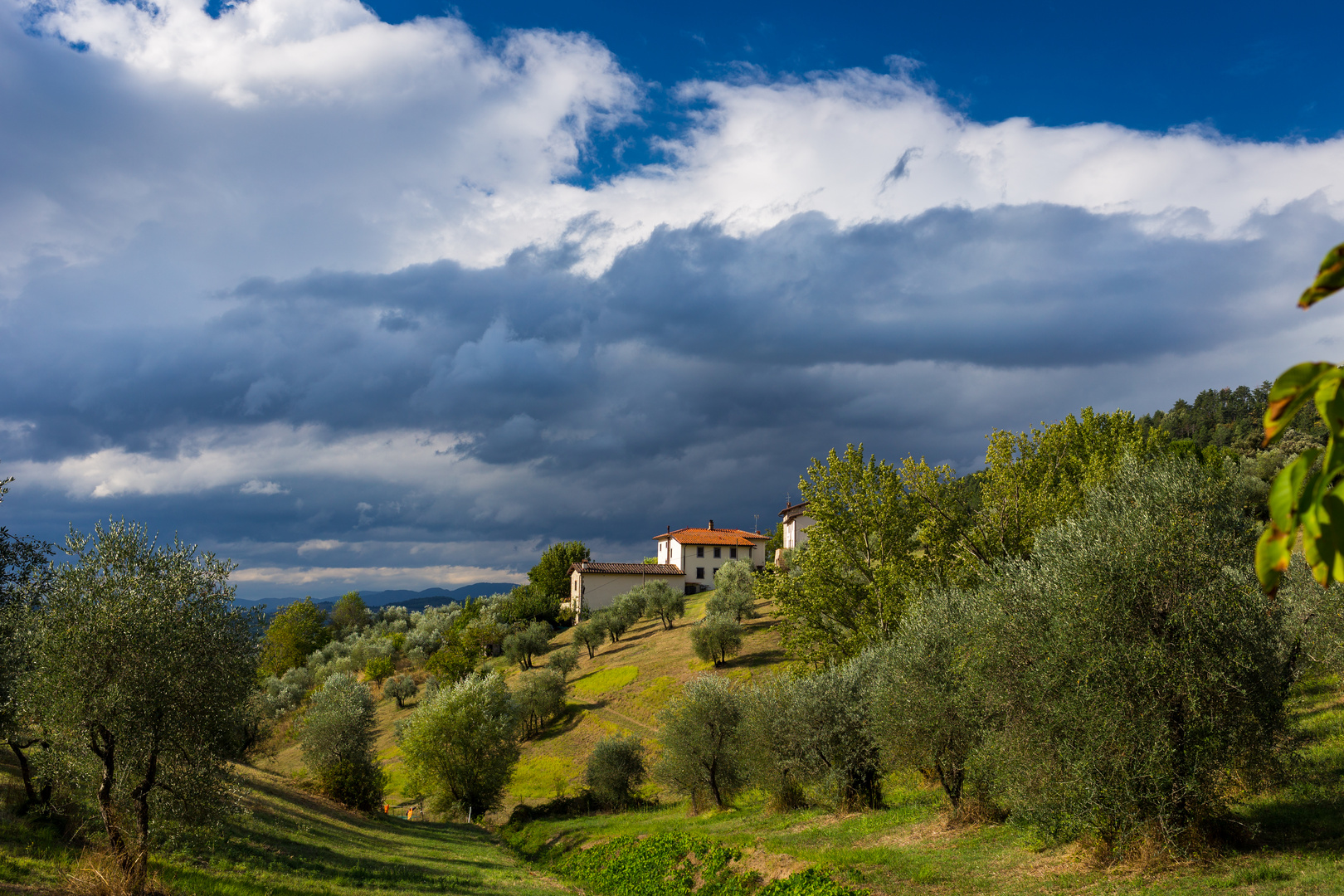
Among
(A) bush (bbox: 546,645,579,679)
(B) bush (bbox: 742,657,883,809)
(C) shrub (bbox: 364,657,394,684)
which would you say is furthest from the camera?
(C) shrub (bbox: 364,657,394,684)

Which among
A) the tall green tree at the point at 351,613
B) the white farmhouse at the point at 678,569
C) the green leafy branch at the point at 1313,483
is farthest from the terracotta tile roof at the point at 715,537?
the green leafy branch at the point at 1313,483

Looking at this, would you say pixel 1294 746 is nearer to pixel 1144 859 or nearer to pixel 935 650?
pixel 1144 859

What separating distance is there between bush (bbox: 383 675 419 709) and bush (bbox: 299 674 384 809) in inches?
1566

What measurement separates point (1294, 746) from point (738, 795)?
106ft

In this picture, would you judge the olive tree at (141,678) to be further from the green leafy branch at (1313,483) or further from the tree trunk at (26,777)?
the green leafy branch at (1313,483)

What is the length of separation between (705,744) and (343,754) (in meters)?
28.3

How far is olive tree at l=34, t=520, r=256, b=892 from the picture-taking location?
61.1 feet

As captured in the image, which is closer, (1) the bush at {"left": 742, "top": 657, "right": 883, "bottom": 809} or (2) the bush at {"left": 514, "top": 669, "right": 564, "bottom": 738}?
(1) the bush at {"left": 742, "top": 657, "right": 883, "bottom": 809}

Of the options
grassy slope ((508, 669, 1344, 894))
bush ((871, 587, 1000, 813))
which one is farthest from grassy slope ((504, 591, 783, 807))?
bush ((871, 587, 1000, 813))

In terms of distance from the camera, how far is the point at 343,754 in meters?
53.1

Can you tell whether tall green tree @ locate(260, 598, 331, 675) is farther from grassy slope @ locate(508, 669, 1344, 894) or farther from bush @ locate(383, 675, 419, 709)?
grassy slope @ locate(508, 669, 1344, 894)

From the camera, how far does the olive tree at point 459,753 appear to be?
5509 centimetres

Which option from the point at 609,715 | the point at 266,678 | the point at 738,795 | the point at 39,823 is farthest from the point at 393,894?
the point at 266,678

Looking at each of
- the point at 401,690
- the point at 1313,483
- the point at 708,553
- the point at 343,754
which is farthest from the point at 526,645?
the point at 1313,483
